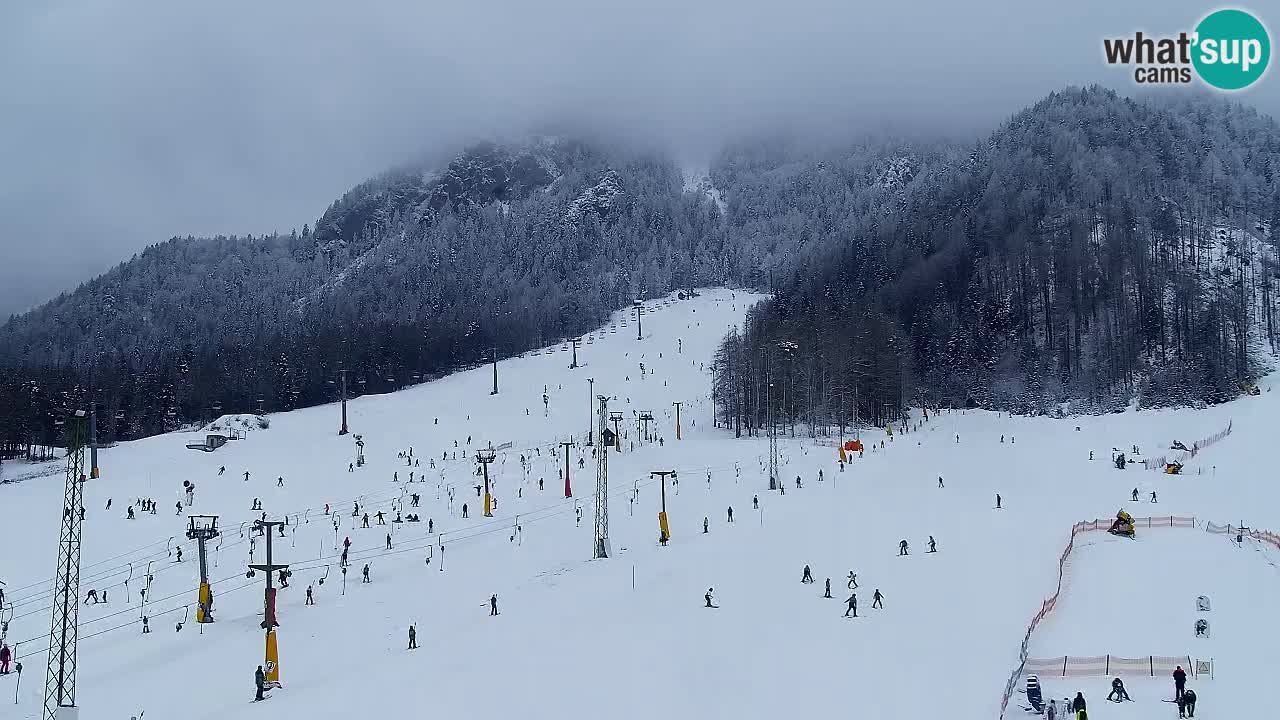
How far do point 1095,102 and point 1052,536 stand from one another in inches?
5999

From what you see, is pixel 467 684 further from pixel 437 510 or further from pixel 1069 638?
pixel 437 510

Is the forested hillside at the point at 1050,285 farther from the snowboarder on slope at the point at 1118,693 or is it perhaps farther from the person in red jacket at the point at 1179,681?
the person in red jacket at the point at 1179,681

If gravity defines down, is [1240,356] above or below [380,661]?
above

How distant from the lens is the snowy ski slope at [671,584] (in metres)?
22.2

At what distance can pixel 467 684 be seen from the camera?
76.3 feet

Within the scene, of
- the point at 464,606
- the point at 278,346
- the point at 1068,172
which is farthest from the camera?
the point at 1068,172

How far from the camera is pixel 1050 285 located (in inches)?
4286

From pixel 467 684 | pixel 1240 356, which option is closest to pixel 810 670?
pixel 467 684

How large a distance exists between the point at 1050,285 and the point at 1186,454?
2337 inches

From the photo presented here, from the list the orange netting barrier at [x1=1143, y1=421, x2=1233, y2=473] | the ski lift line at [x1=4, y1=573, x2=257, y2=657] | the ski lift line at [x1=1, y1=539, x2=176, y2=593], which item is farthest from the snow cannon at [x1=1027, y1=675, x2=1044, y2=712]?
the orange netting barrier at [x1=1143, y1=421, x2=1233, y2=473]

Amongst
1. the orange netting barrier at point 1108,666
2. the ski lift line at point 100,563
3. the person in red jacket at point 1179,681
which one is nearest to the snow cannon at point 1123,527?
the orange netting barrier at point 1108,666

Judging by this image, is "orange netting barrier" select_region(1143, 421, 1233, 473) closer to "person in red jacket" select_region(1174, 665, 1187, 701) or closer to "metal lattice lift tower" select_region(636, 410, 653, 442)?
"metal lattice lift tower" select_region(636, 410, 653, 442)

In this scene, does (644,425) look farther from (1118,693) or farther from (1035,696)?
(1035,696)

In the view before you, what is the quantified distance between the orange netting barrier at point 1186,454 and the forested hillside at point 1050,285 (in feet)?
63.6
